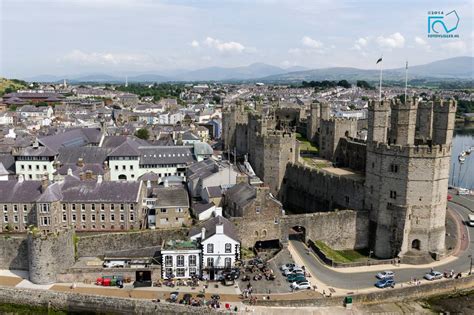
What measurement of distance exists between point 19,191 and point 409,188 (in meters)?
35.2

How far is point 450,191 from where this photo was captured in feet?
209

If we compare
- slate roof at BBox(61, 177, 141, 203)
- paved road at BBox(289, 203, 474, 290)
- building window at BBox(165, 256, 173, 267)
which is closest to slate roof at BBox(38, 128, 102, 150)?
slate roof at BBox(61, 177, 141, 203)

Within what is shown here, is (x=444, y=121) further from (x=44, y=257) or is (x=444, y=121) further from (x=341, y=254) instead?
(x=44, y=257)

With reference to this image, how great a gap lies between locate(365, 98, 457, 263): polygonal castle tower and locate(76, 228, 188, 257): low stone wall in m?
A: 17.6

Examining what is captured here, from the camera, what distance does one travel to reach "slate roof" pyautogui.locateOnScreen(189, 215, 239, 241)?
36.4 metres

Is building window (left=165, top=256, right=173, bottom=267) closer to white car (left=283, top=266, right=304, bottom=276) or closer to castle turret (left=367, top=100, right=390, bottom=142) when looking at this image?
white car (left=283, top=266, right=304, bottom=276)

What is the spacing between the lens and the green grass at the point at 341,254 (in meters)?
40.2

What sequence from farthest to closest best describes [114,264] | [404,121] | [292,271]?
1. [404,121]
2. [114,264]
3. [292,271]

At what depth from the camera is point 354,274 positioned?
122 ft

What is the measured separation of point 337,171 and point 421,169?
1443 cm

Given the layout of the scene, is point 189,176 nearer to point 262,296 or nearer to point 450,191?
point 262,296

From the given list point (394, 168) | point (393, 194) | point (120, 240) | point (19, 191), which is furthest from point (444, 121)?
point (19, 191)

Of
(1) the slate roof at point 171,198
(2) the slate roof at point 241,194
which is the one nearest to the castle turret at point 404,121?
(2) the slate roof at point 241,194

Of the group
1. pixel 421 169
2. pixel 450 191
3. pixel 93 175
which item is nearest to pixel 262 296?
pixel 421 169
